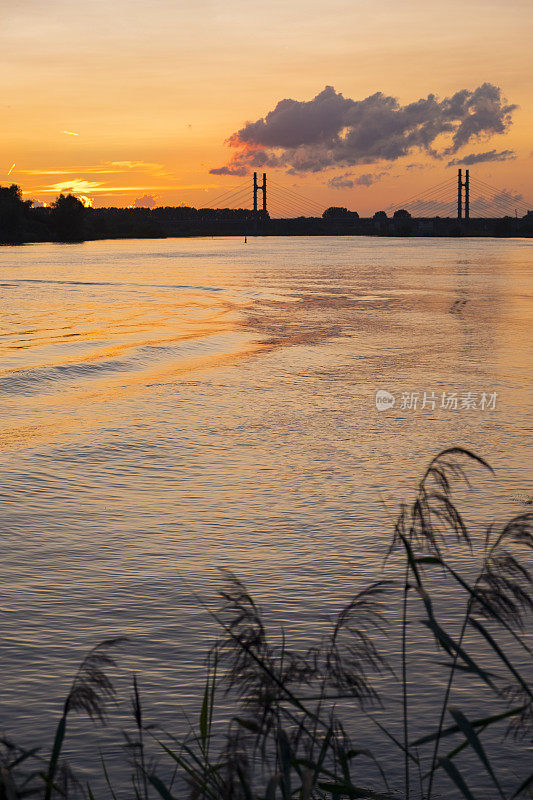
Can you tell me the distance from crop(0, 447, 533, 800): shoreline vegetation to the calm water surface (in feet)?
0.52

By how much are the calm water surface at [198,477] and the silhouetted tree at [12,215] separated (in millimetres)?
126967

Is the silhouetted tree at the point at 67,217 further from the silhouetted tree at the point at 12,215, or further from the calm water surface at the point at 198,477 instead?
the calm water surface at the point at 198,477

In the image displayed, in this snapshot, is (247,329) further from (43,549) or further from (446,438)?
(43,549)

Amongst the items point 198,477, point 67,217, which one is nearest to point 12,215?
point 67,217

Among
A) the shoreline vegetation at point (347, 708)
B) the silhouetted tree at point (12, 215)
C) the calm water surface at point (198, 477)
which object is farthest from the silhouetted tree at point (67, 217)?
the shoreline vegetation at point (347, 708)

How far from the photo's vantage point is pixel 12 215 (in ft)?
474

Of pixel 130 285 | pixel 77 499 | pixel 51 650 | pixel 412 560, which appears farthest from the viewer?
pixel 130 285

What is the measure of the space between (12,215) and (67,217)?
54.6ft

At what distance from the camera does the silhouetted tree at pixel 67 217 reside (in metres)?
157

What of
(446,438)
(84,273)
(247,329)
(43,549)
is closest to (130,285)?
(84,273)

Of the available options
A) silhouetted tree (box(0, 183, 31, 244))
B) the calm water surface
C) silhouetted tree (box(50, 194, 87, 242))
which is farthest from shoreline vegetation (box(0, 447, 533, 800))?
silhouetted tree (box(50, 194, 87, 242))

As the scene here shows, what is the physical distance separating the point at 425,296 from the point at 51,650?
1275 inches

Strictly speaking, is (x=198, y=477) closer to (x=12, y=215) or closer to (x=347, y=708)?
(x=347, y=708)

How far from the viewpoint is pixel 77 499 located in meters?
8.52
